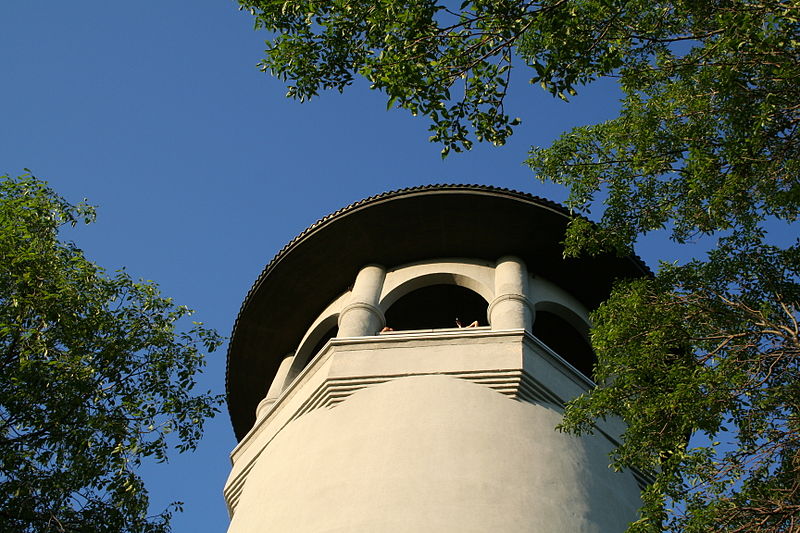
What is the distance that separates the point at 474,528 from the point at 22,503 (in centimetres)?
510

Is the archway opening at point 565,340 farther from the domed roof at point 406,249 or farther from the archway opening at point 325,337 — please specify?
the archway opening at point 325,337

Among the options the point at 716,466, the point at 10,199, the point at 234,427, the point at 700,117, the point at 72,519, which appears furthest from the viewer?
the point at 234,427

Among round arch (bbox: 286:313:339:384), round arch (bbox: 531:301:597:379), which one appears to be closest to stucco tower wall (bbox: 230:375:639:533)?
round arch (bbox: 286:313:339:384)

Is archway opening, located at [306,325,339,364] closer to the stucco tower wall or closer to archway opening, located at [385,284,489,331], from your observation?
archway opening, located at [385,284,489,331]

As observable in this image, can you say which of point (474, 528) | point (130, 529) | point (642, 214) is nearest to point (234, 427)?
point (130, 529)

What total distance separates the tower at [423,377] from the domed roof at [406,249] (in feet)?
0.09

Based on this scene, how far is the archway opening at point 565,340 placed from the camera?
17.5 metres

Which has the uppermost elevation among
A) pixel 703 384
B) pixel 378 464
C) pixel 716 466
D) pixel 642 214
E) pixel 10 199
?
pixel 10 199

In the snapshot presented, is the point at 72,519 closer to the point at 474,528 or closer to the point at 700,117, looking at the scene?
the point at 474,528

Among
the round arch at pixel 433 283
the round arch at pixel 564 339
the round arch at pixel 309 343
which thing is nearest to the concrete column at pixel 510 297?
the round arch at pixel 433 283

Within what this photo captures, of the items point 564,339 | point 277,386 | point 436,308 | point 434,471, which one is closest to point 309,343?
point 277,386

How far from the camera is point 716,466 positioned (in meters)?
8.01

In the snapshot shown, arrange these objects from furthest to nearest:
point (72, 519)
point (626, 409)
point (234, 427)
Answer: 1. point (234, 427)
2. point (72, 519)
3. point (626, 409)

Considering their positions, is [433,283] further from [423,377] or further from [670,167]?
[670,167]
